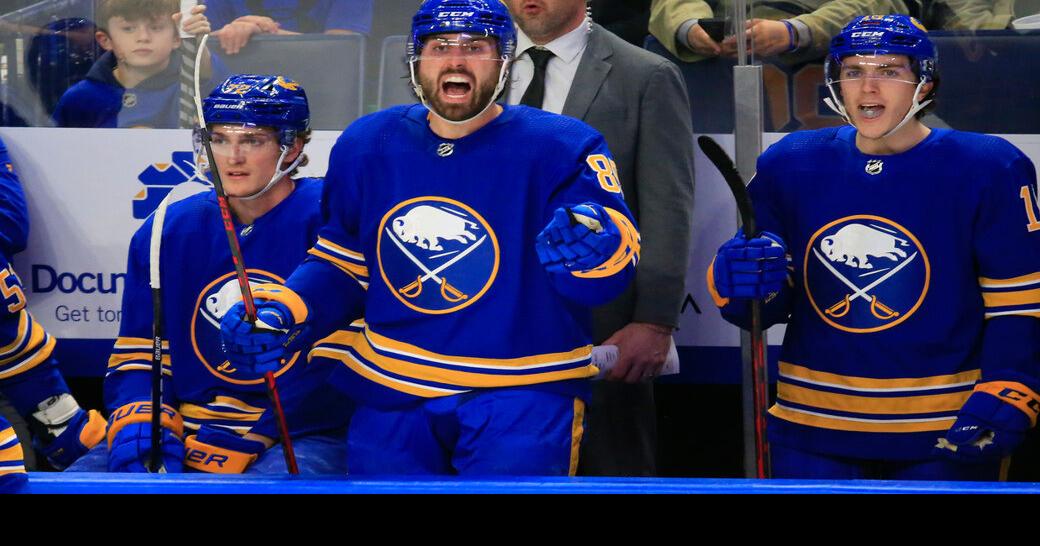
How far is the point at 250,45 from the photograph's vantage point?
3.25m

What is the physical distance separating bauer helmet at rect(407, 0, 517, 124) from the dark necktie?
64cm

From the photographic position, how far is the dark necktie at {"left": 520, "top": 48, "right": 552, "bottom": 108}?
3.16 meters

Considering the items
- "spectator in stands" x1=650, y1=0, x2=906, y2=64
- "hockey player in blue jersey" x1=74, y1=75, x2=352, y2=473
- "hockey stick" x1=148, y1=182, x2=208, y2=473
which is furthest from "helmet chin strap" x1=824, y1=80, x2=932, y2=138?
"hockey stick" x1=148, y1=182, x2=208, y2=473

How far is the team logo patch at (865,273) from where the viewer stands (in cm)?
259

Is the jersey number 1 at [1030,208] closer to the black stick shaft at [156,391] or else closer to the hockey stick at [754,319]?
the hockey stick at [754,319]

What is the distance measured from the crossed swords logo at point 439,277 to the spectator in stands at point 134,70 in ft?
3.73

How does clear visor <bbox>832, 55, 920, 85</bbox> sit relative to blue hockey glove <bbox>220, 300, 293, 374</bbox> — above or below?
above

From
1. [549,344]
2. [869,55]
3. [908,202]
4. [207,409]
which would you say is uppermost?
[869,55]

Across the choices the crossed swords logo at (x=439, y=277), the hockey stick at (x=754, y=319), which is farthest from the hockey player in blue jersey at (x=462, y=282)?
the hockey stick at (x=754, y=319)

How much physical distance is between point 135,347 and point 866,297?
1.60 m

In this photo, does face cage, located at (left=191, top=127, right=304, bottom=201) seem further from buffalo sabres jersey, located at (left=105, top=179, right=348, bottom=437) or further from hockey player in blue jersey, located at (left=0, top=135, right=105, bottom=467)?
hockey player in blue jersey, located at (left=0, top=135, right=105, bottom=467)
